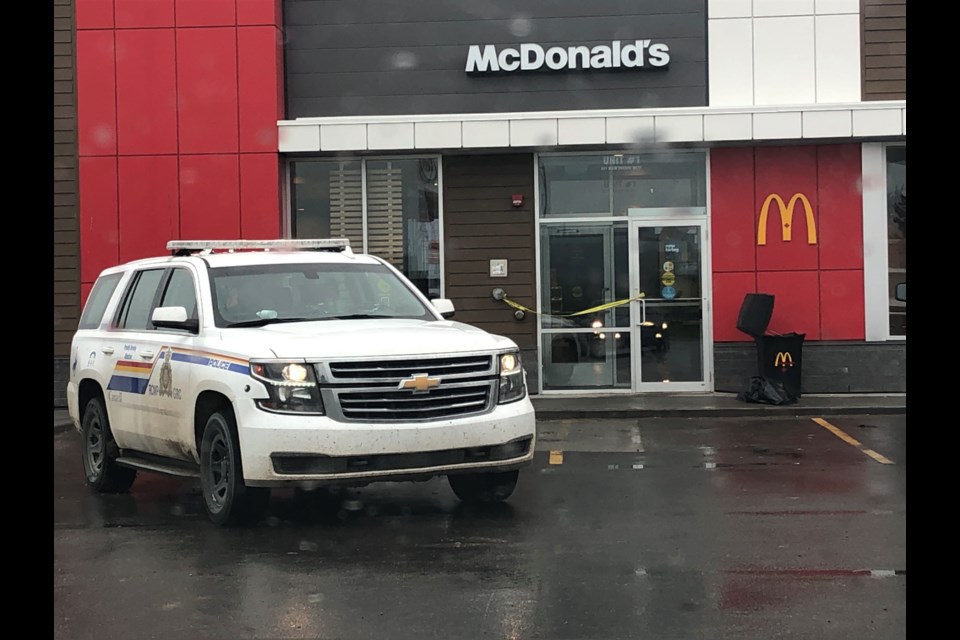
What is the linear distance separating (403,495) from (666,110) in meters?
8.50

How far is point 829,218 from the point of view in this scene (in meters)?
16.2

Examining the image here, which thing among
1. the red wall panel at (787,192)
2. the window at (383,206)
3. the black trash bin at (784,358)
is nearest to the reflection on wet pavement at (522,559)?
the black trash bin at (784,358)

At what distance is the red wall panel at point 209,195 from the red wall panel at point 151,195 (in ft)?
0.50

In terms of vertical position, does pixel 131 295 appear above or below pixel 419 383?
above

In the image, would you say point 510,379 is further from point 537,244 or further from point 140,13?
point 140,13

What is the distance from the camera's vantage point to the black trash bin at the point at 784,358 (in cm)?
1525

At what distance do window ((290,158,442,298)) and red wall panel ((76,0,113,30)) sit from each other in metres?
3.27

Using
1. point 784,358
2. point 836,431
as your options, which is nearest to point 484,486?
point 836,431

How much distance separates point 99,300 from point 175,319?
230 cm

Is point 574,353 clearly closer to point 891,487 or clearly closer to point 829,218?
Result: point 829,218

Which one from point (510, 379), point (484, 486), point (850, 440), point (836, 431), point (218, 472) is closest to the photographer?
point (218, 472)

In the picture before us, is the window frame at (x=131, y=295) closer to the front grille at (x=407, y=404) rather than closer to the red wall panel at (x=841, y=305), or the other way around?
the front grille at (x=407, y=404)

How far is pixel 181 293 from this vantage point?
28.6 ft
